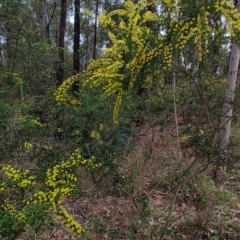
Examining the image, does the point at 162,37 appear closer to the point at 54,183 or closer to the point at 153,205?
the point at 54,183

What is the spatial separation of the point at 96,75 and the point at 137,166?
1920 mm

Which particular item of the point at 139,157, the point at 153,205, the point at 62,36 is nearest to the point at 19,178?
the point at 153,205

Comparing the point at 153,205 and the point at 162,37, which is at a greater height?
the point at 162,37

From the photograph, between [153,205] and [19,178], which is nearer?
[19,178]

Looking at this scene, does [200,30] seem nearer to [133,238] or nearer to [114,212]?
[133,238]

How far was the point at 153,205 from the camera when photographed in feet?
11.8

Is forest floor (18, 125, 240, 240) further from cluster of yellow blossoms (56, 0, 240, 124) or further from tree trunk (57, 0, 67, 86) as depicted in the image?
tree trunk (57, 0, 67, 86)

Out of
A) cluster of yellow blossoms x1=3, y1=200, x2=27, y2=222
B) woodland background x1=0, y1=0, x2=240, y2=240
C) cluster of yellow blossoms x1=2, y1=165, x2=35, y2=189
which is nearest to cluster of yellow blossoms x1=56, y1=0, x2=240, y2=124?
woodland background x1=0, y1=0, x2=240, y2=240

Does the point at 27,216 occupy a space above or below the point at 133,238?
above

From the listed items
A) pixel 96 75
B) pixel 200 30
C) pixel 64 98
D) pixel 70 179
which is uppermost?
pixel 200 30

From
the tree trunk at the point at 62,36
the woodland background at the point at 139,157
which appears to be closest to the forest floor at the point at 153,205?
the woodland background at the point at 139,157

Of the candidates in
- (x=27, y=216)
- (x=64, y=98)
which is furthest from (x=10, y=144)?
(x=64, y=98)

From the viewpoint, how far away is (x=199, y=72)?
8.68 ft

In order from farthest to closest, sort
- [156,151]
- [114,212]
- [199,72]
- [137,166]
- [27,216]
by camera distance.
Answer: [156,151] < [137,166] < [114,212] < [199,72] < [27,216]
